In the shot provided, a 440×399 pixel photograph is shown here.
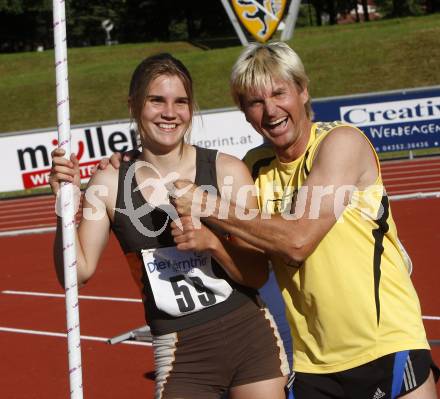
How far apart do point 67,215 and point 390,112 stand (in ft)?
43.1

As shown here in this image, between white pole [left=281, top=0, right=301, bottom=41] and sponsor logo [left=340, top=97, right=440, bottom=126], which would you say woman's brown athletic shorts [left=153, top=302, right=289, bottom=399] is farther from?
white pole [left=281, top=0, right=301, bottom=41]

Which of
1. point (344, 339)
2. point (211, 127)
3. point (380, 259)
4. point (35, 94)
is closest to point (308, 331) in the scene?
point (344, 339)

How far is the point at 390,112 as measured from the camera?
15.6 metres

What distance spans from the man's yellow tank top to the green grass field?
84.3 feet

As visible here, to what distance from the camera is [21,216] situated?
15.8 metres

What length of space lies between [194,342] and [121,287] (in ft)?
19.4

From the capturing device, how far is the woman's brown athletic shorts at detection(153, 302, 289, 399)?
3.33 metres

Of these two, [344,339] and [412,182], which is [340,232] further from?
[412,182]

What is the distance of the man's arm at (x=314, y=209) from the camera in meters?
2.91

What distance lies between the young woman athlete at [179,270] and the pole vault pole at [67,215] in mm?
194

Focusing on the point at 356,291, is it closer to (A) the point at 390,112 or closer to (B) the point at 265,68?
(B) the point at 265,68

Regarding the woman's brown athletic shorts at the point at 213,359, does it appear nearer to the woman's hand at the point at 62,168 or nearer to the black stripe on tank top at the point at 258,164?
the black stripe on tank top at the point at 258,164

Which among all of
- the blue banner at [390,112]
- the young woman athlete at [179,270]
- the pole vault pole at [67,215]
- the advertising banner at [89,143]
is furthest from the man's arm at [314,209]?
the blue banner at [390,112]

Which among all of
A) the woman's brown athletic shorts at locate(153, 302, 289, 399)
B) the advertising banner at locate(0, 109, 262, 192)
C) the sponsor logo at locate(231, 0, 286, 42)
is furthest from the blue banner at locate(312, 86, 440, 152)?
the woman's brown athletic shorts at locate(153, 302, 289, 399)
